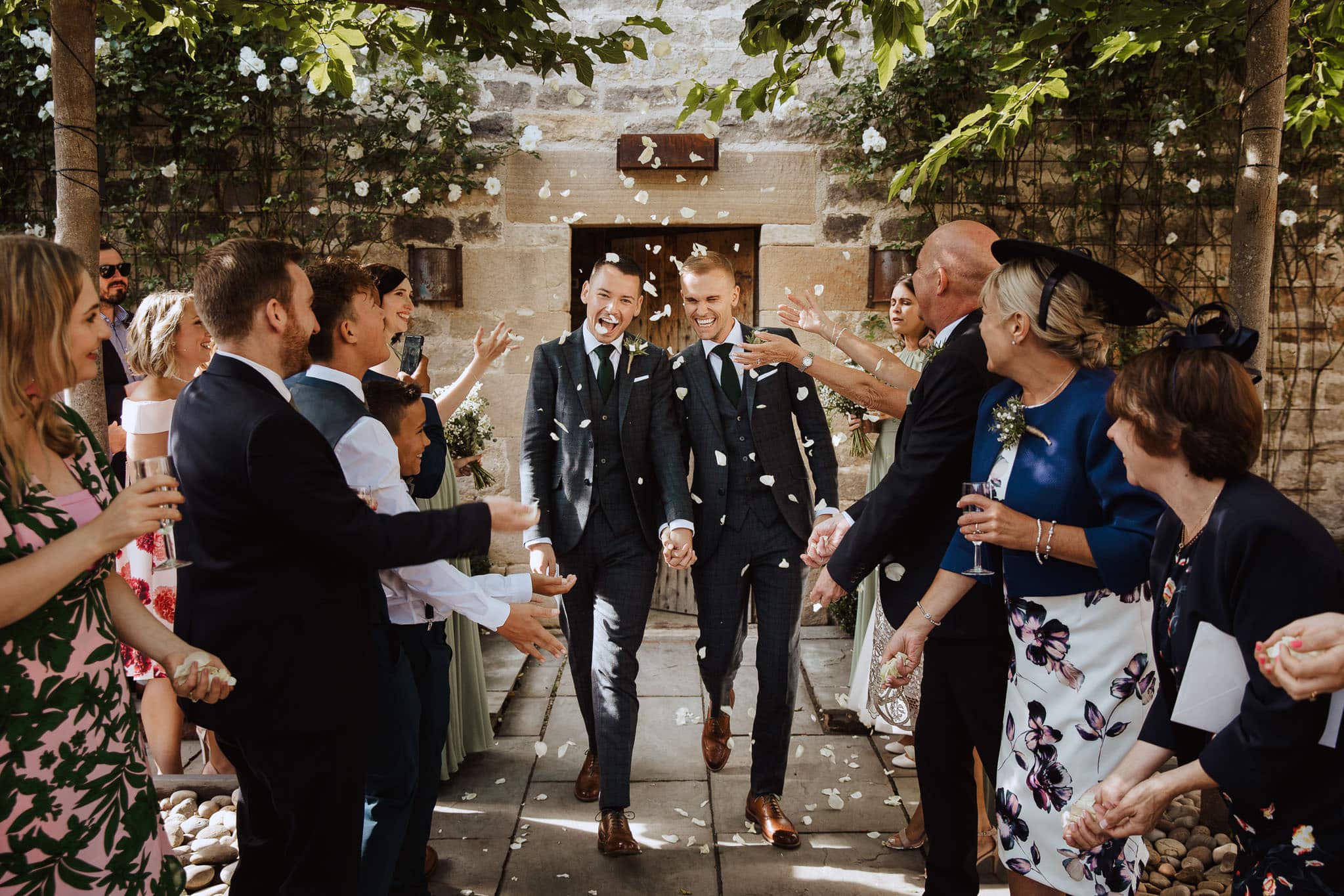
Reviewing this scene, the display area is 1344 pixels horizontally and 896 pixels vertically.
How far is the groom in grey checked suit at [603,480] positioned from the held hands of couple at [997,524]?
4.44 ft

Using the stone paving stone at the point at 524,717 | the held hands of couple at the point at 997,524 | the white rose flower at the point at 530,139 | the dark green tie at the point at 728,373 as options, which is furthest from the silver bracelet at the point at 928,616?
the white rose flower at the point at 530,139

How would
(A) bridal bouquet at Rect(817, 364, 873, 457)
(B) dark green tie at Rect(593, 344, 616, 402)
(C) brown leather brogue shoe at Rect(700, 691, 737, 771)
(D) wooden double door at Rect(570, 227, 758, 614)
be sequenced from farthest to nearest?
1. (D) wooden double door at Rect(570, 227, 758, 614)
2. (A) bridal bouquet at Rect(817, 364, 873, 457)
3. (C) brown leather brogue shoe at Rect(700, 691, 737, 771)
4. (B) dark green tie at Rect(593, 344, 616, 402)

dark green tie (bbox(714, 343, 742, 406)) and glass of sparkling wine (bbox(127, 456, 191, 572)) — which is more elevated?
dark green tie (bbox(714, 343, 742, 406))

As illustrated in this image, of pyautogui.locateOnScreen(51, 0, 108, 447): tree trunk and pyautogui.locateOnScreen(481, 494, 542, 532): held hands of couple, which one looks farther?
pyautogui.locateOnScreen(51, 0, 108, 447): tree trunk

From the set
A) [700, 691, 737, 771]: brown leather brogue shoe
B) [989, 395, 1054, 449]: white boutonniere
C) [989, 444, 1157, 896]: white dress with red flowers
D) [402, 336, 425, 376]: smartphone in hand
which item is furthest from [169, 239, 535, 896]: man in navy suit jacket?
[402, 336, 425, 376]: smartphone in hand

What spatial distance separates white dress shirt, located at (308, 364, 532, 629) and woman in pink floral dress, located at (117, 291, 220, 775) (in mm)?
1465

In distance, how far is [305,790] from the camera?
1.96 meters

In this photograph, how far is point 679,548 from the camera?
328 cm

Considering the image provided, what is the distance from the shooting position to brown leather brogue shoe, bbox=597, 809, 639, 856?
3.02 m

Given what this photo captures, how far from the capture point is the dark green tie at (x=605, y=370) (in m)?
3.52

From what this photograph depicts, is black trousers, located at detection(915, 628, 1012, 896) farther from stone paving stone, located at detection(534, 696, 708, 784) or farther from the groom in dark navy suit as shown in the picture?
stone paving stone, located at detection(534, 696, 708, 784)

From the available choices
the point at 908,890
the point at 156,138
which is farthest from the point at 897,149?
the point at 156,138

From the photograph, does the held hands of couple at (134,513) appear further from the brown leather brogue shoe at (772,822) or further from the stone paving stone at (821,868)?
the brown leather brogue shoe at (772,822)

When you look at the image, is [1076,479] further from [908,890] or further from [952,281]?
[908,890]
